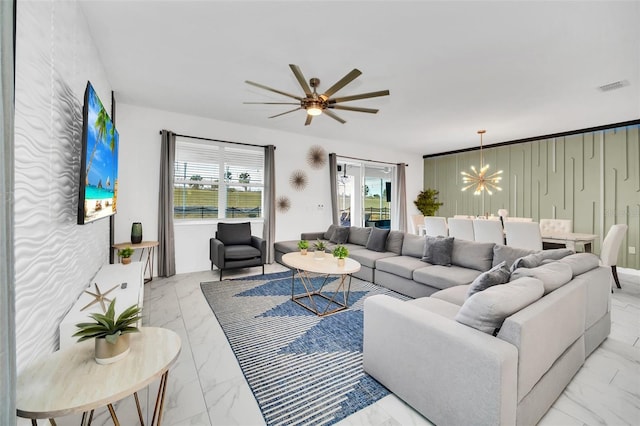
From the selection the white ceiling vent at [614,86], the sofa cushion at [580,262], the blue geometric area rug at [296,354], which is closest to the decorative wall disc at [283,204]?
the blue geometric area rug at [296,354]

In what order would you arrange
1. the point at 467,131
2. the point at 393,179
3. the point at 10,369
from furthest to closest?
the point at 393,179 → the point at 467,131 → the point at 10,369

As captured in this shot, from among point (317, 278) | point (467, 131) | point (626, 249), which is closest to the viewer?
point (317, 278)

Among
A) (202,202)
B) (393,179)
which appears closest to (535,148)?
(393,179)

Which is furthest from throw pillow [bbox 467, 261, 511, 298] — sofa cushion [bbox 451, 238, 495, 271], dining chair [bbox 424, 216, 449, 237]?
dining chair [bbox 424, 216, 449, 237]

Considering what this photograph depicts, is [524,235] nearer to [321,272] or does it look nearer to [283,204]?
[321,272]

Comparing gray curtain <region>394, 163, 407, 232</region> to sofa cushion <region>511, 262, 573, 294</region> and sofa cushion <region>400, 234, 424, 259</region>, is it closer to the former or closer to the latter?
sofa cushion <region>400, 234, 424, 259</region>

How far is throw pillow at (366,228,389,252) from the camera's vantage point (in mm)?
4738

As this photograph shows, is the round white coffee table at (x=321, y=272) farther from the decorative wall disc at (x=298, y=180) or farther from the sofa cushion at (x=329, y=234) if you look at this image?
the decorative wall disc at (x=298, y=180)

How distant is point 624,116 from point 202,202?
7.35 meters

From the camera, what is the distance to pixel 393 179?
8172 mm

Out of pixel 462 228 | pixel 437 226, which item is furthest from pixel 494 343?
pixel 437 226

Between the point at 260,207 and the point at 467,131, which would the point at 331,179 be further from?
the point at 467,131

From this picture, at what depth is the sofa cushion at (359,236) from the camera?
5242mm

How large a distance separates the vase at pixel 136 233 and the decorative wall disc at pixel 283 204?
2.50 m
